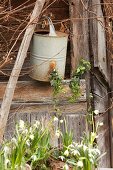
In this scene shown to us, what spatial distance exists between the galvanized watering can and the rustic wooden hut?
14 cm

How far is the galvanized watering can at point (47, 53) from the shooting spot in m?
4.43

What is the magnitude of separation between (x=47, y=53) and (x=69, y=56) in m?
0.83

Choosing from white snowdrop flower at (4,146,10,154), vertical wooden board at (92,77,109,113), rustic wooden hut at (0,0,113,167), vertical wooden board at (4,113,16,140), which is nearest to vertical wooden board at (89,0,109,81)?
rustic wooden hut at (0,0,113,167)

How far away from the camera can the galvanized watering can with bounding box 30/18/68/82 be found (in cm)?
443

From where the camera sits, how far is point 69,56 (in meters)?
5.26

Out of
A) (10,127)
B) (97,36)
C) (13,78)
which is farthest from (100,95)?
(13,78)

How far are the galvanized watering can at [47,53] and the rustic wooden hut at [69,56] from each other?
0.14m

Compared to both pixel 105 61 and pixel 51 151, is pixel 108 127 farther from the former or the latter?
pixel 51 151

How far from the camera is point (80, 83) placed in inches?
188

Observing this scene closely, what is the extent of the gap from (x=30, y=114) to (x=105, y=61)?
4.19ft

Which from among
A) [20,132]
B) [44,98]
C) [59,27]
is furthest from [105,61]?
[20,132]

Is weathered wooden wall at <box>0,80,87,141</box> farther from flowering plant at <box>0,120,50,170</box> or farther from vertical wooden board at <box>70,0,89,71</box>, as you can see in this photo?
flowering plant at <box>0,120,50,170</box>

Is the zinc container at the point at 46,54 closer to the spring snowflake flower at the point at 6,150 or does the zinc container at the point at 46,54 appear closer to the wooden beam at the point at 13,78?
the wooden beam at the point at 13,78

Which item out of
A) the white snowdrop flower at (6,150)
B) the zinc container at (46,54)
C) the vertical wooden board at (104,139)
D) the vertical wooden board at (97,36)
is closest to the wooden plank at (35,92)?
the zinc container at (46,54)
